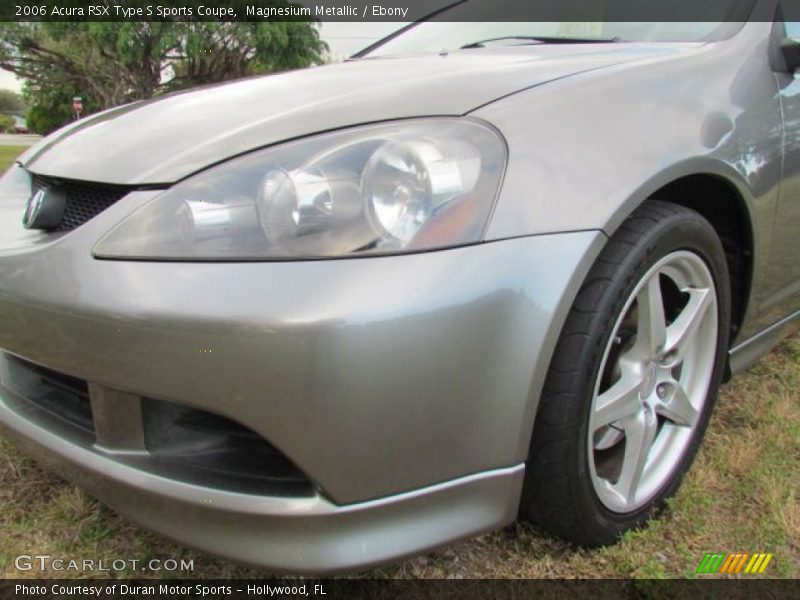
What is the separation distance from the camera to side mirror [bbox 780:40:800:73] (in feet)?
5.78

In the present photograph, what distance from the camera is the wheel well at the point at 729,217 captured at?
1579 millimetres

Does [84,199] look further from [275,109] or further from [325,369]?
[325,369]

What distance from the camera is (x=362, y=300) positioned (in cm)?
104

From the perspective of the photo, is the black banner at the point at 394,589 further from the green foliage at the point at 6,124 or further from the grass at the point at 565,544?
the green foliage at the point at 6,124

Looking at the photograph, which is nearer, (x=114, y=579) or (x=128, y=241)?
(x=128, y=241)

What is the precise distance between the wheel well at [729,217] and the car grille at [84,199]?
1193 mm

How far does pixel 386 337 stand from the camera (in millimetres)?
1044

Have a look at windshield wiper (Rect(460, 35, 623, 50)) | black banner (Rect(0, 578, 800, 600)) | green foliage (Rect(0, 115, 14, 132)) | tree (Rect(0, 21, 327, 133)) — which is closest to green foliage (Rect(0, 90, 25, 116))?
green foliage (Rect(0, 115, 14, 132))

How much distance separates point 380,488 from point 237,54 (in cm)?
3127

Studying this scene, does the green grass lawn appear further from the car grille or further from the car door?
the car door

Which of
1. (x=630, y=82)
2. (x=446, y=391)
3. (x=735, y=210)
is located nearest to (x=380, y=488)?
(x=446, y=391)

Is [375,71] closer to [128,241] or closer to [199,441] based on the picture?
[128,241]

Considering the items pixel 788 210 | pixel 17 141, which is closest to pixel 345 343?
pixel 788 210

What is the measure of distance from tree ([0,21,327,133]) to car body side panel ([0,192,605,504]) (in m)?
26.9
